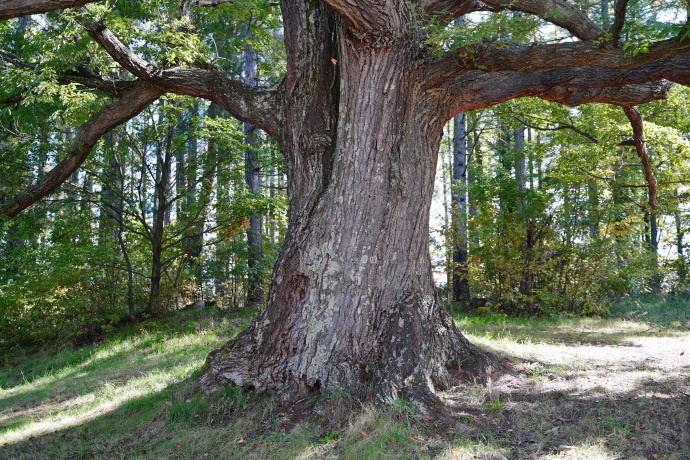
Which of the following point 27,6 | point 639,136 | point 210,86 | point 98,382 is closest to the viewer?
point 27,6

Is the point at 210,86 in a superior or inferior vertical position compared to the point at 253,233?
superior

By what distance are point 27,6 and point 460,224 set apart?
9.23 m

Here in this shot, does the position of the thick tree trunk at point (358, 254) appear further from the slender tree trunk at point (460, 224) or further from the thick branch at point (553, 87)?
the slender tree trunk at point (460, 224)

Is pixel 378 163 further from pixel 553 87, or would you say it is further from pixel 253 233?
pixel 253 233

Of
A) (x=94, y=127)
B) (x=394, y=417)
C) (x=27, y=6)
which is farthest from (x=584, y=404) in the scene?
(x=94, y=127)

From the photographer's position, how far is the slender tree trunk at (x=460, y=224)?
35.0 feet

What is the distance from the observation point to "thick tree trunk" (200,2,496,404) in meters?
4.05

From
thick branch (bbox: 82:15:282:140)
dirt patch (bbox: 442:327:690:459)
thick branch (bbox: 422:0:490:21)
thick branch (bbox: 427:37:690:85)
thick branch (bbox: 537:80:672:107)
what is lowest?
dirt patch (bbox: 442:327:690:459)

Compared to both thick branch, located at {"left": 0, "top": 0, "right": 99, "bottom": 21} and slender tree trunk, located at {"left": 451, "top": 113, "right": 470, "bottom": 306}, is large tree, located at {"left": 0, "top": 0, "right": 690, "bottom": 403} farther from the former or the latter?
slender tree trunk, located at {"left": 451, "top": 113, "right": 470, "bottom": 306}

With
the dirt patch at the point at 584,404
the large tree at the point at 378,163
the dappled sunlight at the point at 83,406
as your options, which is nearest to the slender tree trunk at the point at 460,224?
the dirt patch at the point at 584,404

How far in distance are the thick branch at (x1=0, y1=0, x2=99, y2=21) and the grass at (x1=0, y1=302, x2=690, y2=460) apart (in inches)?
129

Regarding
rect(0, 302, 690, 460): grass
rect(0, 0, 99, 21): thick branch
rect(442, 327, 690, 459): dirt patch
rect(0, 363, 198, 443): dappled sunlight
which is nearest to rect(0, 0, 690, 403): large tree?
rect(0, 302, 690, 460): grass

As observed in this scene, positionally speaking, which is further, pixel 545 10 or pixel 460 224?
pixel 460 224

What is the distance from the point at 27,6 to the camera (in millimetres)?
3047
